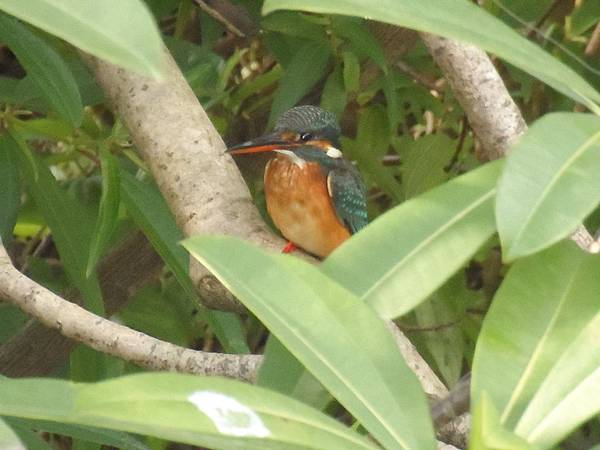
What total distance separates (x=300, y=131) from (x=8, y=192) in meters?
0.61

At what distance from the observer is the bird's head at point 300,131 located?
7.79 feet

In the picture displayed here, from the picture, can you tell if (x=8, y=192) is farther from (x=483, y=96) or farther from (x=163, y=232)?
(x=483, y=96)

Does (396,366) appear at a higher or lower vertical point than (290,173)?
higher

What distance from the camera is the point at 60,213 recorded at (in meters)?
2.08

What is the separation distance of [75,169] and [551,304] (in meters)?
1.96

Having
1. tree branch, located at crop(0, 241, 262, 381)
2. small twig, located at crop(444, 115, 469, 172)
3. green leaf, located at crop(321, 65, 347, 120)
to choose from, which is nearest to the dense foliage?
tree branch, located at crop(0, 241, 262, 381)

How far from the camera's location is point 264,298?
963mm

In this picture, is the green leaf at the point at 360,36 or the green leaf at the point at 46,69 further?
the green leaf at the point at 360,36

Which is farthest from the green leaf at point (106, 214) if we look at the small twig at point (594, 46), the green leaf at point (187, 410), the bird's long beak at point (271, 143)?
the small twig at point (594, 46)

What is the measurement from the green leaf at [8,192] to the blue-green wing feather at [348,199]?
620 mm

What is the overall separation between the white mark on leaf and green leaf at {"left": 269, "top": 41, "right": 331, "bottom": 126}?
1508 millimetres

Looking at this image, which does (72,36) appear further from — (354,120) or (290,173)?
(354,120)

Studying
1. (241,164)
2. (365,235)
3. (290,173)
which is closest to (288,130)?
(290,173)

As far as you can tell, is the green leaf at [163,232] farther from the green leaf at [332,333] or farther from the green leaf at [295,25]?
the green leaf at [332,333]
